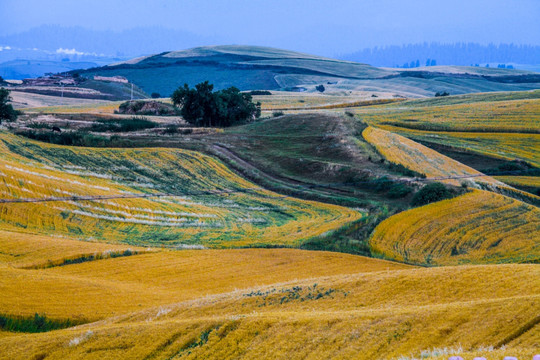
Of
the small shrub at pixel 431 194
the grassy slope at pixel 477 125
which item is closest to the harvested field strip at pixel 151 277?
the small shrub at pixel 431 194

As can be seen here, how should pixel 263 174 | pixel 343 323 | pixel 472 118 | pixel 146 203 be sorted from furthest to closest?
1. pixel 472 118
2. pixel 263 174
3. pixel 146 203
4. pixel 343 323

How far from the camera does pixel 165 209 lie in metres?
37.8

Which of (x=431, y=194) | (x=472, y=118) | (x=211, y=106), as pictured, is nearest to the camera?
(x=431, y=194)

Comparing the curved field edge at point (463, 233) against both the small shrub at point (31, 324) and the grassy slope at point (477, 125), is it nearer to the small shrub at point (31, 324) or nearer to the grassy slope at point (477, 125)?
the small shrub at point (31, 324)

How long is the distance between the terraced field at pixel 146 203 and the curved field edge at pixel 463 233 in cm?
401

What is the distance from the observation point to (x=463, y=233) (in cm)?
3341

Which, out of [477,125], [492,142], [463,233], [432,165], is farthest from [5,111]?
[477,125]

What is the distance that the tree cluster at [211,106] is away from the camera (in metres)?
76.3

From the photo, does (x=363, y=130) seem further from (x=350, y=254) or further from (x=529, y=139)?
(x=350, y=254)

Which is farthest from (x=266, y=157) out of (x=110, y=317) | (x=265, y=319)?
(x=265, y=319)

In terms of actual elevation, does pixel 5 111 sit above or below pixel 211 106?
below

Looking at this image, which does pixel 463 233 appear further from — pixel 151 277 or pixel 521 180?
pixel 521 180

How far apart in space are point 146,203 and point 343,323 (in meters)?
27.7

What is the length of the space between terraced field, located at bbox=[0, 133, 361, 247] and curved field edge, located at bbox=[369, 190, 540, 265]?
401cm
